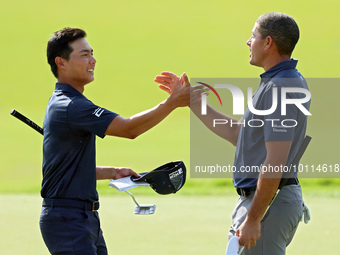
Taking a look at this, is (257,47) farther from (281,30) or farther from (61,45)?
(61,45)

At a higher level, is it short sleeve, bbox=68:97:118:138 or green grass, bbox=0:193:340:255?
short sleeve, bbox=68:97:118:138

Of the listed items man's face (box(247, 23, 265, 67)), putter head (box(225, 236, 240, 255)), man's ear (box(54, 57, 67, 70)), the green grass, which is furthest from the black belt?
the green grass

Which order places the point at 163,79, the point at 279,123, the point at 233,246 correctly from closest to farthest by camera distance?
the point at 279,123 < the point at 233,246 < the point at 163,79

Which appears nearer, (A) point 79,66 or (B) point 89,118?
(B) point 89,118

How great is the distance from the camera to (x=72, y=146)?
385 cm

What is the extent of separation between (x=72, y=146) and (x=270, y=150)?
46.5 inches

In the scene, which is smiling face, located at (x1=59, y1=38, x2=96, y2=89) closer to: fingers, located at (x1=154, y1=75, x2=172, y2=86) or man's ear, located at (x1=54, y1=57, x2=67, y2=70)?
man's ear, located at (x1=54, y1=57, x2=67, y2=70)

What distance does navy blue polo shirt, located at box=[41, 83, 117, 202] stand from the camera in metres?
3.81

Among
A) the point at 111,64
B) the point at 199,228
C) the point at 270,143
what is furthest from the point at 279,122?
the point at 111,64

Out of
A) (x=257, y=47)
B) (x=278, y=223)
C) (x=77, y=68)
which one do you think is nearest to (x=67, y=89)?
(x=77, y=68)

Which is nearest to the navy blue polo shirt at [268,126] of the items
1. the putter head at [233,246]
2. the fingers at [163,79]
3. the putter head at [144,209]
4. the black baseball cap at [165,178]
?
the putter head at [233,246]

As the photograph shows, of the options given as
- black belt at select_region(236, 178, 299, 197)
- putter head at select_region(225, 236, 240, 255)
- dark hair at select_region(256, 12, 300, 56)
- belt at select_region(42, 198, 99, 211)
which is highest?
dark hair at select_region(256, 12, 300, 56)

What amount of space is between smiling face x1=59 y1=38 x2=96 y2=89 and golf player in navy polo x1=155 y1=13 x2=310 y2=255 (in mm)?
1044

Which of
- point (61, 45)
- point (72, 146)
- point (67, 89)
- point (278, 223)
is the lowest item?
point (278, 223)
